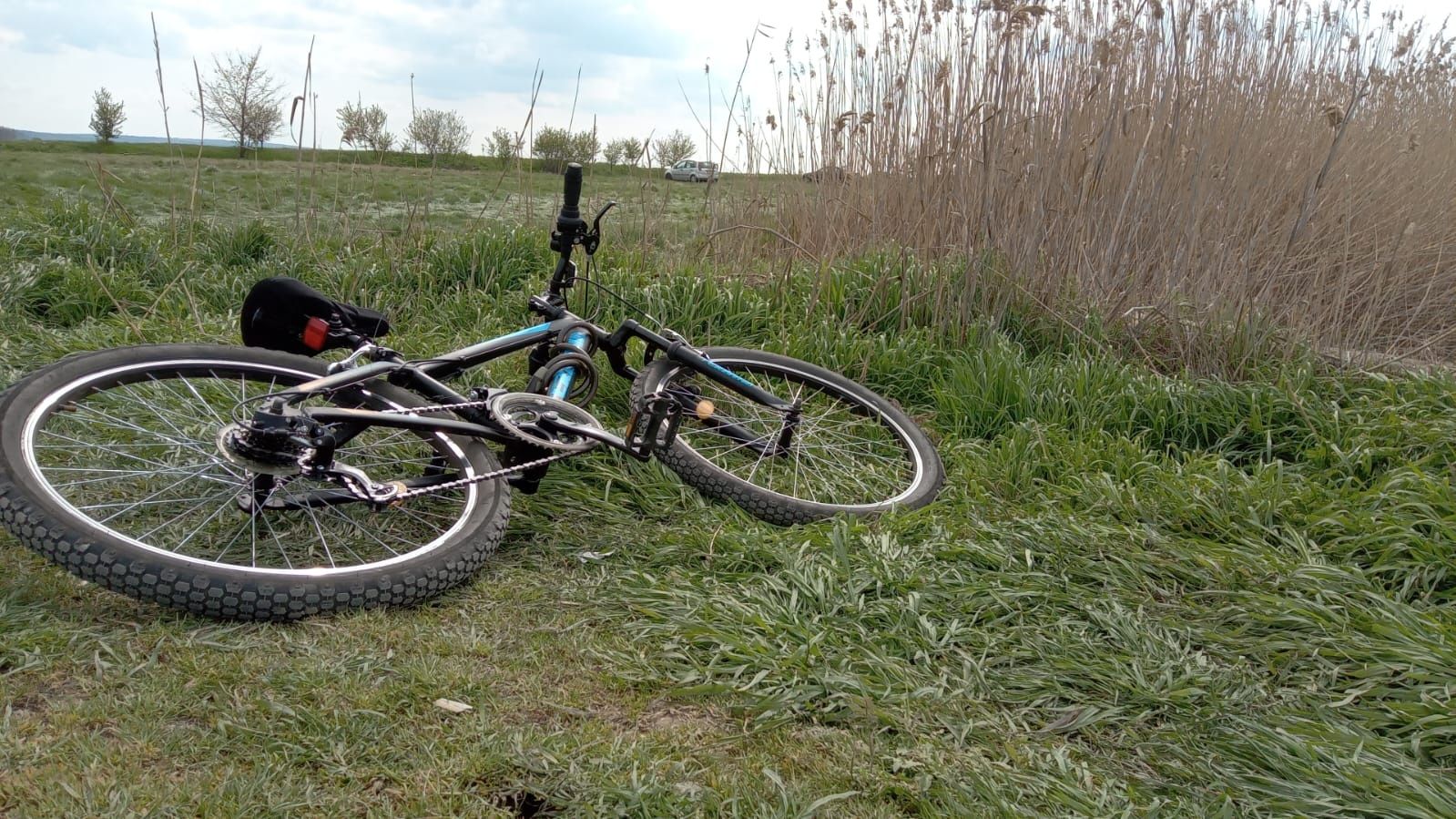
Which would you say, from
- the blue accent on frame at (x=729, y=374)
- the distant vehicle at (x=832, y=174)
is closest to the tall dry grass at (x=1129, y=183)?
the distant vehicle at (x=832, y=174)

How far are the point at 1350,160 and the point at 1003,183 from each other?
2.64 m

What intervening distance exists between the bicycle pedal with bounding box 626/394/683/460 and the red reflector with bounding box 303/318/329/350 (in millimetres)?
929

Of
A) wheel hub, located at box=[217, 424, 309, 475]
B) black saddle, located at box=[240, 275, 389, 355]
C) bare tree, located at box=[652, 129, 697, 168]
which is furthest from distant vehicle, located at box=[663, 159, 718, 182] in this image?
wheel hub, located at box=[217, 424, 309, 475]

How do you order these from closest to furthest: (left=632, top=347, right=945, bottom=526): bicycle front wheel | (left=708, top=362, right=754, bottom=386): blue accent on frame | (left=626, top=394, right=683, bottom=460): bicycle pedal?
(left=626, top=394, right=683, bottom=460): bicycle pedal
(left=632, top=347, right=945, bottom=526): bicycle front wheel
(left=708, top=362, right=754, bottom=386): blue accent on frame

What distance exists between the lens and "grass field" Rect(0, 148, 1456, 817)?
6.46 ft

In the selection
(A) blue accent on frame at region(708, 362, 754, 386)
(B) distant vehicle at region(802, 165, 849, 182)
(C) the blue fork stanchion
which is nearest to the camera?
(C) the blue fork stanchion

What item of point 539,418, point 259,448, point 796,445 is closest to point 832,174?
point 796,445

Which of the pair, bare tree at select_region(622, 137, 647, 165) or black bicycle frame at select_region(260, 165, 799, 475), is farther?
bare tree at select_region(622, 137, 647, 165)

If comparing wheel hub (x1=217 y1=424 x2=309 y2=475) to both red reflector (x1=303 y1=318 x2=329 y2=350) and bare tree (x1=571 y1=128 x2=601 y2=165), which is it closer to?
red reflector (x1=303 y1=318 x2=329 y2=350)

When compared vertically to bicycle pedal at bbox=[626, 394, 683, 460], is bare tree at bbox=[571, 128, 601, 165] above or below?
above

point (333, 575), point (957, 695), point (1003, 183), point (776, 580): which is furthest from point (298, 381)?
point (1003, 183)

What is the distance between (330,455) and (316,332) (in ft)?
1.77

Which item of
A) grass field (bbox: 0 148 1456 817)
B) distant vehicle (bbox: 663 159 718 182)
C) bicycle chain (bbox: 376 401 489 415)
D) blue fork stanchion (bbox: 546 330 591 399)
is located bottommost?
grass field (bbox: 0 148 1456 817)

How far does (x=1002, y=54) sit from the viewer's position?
5.40 meters
